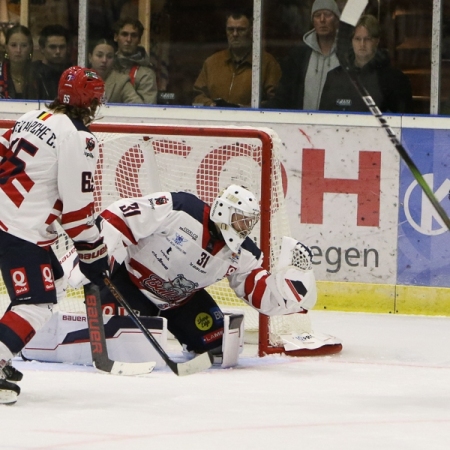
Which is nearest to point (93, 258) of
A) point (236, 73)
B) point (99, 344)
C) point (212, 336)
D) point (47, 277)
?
point (47, 277)

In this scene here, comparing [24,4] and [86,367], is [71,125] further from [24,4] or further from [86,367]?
[24,4]

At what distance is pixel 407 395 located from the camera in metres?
4.12

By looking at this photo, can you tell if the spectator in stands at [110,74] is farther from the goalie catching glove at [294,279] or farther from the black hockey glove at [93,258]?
the black hockey glove at [93,258]

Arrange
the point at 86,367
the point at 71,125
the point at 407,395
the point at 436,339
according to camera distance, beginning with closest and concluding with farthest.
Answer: the point at 71,125
the point at 407,395
the point at 86,367
the point at 436,339

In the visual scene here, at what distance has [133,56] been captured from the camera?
681 centimetres

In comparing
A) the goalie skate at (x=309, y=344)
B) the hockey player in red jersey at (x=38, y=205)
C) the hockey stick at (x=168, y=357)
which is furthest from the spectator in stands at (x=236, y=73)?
the hockey player in red jersey at (x=38, y=205)

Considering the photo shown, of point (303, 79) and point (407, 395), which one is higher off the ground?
point (303, 79)

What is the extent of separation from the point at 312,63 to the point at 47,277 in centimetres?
311

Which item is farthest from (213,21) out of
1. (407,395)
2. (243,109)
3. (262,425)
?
(262,425)

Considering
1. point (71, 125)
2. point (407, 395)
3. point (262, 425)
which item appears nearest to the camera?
point (262, 425)

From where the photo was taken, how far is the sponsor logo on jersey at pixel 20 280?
3.76m

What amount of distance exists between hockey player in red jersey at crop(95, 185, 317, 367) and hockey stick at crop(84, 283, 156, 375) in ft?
1.13

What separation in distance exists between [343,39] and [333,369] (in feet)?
7.72

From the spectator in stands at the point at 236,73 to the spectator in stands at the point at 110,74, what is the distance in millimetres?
404
